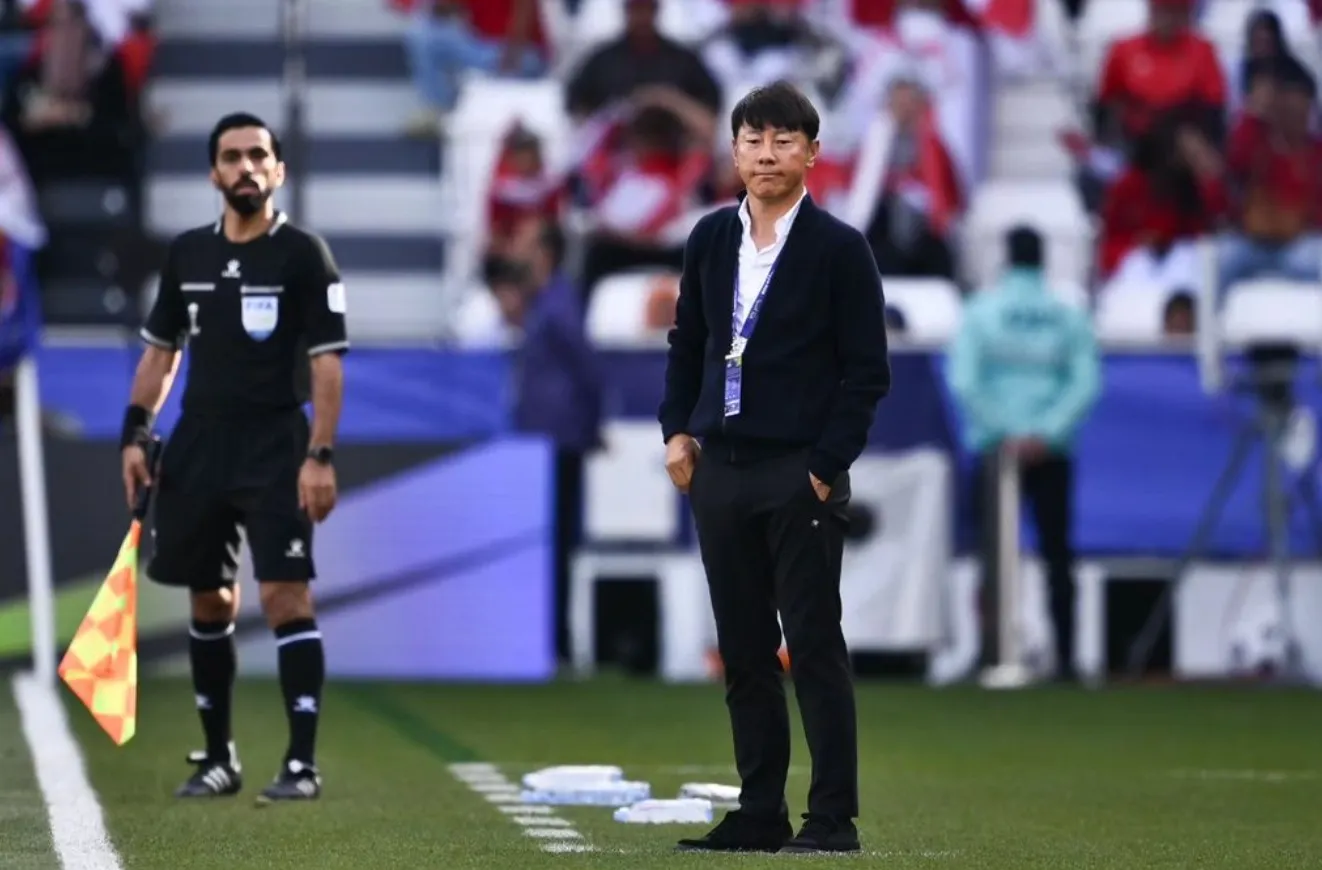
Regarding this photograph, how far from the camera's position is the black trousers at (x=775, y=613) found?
762 centimetres

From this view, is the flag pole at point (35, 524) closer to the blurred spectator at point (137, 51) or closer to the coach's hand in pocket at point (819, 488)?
the blurred spectator at point (137, 51)

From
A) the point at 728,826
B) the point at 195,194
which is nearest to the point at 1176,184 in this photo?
the point at 195,194

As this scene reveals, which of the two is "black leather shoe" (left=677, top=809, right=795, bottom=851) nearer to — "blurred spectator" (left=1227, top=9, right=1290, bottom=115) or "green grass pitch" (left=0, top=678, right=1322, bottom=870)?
"green grass pitch" (left=0, top=678, right=1322, bottom=870)

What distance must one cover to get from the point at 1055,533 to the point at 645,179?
168 inches

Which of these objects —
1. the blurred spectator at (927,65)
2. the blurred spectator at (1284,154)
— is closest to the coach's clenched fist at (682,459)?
the blurred spectator at (1284,154)

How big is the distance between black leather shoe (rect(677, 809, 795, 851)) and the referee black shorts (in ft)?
6.77

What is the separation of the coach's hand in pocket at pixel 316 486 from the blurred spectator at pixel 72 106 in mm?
10770

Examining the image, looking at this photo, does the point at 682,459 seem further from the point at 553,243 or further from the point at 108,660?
the point at 553,243

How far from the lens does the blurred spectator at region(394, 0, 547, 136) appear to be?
20.4 m

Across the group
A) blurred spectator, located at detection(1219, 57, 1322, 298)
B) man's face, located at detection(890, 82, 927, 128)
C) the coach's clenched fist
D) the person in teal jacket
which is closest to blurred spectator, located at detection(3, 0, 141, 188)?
man's face, located at detection(890, 82, 927, 128)

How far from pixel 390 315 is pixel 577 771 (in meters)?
11.1

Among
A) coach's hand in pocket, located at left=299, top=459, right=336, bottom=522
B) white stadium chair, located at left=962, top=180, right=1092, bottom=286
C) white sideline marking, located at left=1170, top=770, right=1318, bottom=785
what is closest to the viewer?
coach's hand in pocket, located at left=299, top=459, right=336, bottom=522

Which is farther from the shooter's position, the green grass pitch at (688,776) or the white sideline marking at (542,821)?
the white sideline marking at (542,821)

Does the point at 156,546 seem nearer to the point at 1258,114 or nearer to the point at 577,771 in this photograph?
the point at 577,771
